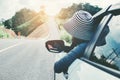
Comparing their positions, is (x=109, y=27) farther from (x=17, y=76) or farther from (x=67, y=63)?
(x=17, y=76)

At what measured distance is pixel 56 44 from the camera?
3979mm

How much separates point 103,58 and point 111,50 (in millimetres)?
151

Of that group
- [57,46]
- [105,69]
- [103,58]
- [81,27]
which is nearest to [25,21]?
[57,46]

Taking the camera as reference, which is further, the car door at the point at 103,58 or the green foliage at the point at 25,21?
the green foliage at the point at 25,21

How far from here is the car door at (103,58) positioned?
260cm

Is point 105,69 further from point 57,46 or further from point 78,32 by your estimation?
point 57,46

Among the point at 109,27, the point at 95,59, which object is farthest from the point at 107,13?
the point at 95,59

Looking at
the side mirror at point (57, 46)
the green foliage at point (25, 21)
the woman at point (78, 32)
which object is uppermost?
the woman at point (78, 32)

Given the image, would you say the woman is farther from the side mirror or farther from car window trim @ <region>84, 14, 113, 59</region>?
the side mirror

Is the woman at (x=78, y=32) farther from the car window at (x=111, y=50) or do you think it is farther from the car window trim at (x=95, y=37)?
the car window at (x=111, y=50)

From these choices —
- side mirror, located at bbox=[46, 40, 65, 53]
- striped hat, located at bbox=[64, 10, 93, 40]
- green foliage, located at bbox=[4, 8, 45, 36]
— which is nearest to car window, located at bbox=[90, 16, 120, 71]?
striped hat, located at bbox=[64, 10, 93, 40]

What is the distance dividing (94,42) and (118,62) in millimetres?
782

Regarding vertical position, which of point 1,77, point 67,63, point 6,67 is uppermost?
point 67,63

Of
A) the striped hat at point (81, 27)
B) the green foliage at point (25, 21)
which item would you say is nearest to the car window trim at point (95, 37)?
the striped hat at point (81, 27)
